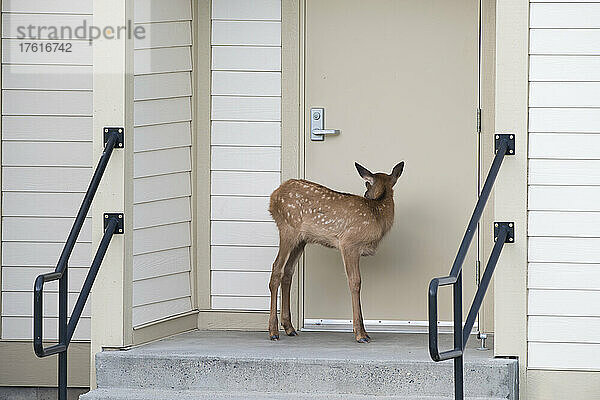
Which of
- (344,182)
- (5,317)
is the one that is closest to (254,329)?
(344,182)

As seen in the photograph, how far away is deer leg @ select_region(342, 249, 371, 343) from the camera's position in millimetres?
5191

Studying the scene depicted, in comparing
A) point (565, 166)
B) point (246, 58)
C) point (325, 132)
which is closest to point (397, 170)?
point (325, 132)

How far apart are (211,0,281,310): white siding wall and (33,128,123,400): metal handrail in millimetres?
994

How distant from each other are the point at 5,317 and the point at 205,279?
1072 millimetres

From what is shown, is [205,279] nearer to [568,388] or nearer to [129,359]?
[129,359]

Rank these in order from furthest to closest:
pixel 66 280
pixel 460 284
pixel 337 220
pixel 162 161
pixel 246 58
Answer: pixel 246 58 < pixel 162 161 < pixel 337 220 < pixel 66 280 < pixel 460 284

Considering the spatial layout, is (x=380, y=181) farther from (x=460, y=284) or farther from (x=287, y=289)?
(x=460, y=284)

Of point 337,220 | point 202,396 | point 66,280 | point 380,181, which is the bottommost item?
point 202,396

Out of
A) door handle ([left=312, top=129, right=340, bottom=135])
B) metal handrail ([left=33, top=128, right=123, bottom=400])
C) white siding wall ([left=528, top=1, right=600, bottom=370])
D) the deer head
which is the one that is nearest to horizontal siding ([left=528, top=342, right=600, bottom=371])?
white siding wall ([left=528, top=1, right=600, bottom=370])

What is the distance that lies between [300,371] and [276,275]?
77 cm

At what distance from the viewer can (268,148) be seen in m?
5.82

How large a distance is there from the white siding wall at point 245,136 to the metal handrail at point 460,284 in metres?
1.51

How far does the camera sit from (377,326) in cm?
578

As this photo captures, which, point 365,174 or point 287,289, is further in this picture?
point 287,289
